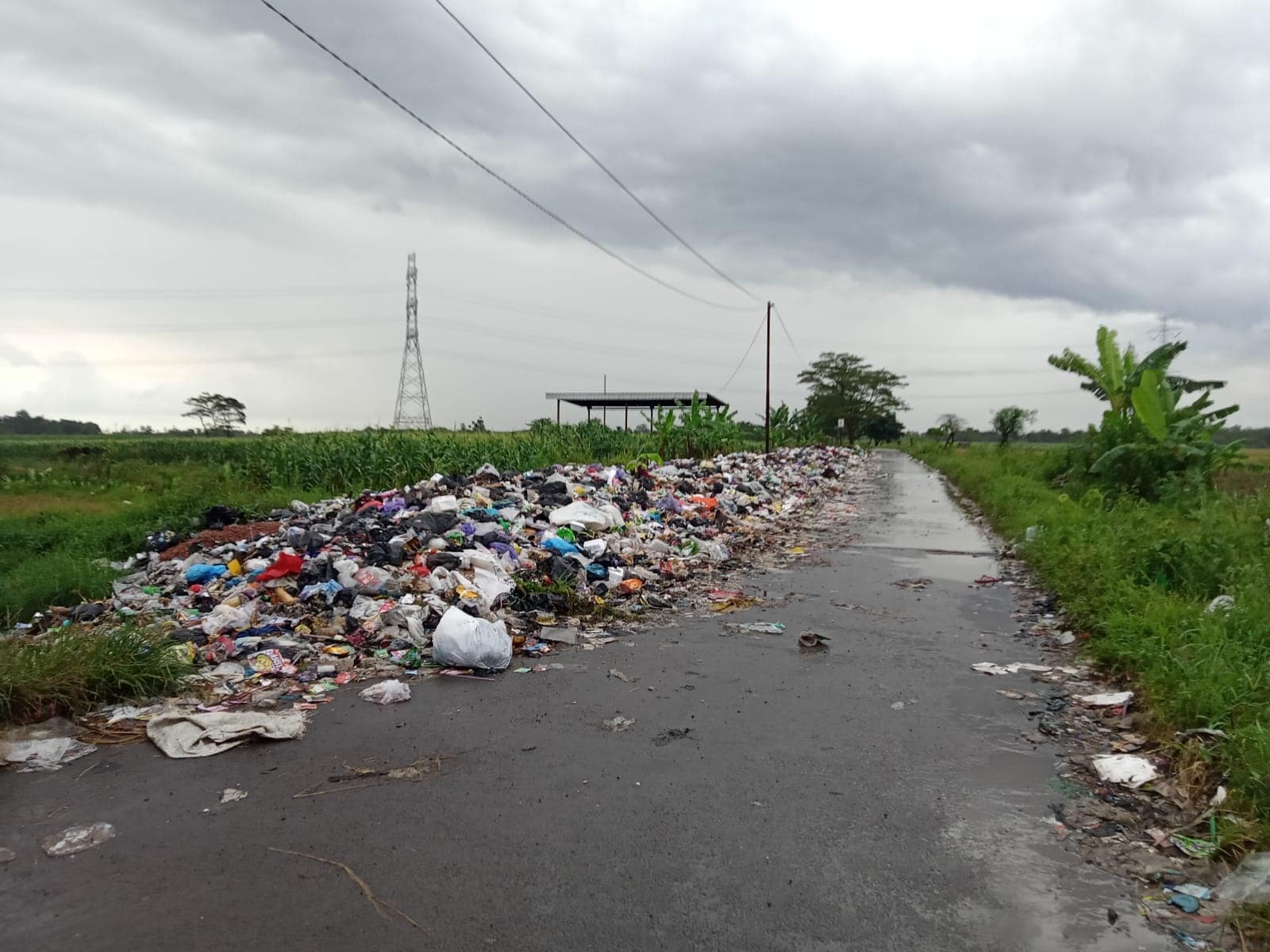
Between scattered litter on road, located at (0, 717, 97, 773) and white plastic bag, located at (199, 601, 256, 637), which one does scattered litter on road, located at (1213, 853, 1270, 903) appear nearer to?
scattered litter on road, located at (0, 717, 97, 773)

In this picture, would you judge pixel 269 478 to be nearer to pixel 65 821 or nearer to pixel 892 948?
pixel 65 821

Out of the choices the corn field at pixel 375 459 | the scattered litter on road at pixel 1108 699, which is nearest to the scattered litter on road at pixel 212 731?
the scattered litter on road at pixel 1108 699

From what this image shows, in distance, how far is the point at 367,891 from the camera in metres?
2.72

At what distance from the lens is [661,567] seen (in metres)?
8.33

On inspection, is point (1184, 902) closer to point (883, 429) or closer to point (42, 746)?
point (42, 746)

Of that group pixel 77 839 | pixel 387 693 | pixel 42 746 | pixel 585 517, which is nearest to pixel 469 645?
pixel 387 693

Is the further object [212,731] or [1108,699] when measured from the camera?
[1108,699]

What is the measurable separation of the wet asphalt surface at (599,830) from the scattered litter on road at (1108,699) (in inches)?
19.6

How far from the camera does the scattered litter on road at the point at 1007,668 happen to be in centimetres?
539

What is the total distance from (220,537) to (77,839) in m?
5.72

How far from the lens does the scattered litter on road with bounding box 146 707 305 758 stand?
394 cm

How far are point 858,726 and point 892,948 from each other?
188 cm

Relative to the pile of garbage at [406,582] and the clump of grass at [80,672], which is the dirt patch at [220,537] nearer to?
the pile of garbage at [406,582]

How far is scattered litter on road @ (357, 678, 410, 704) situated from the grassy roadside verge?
4.17m
